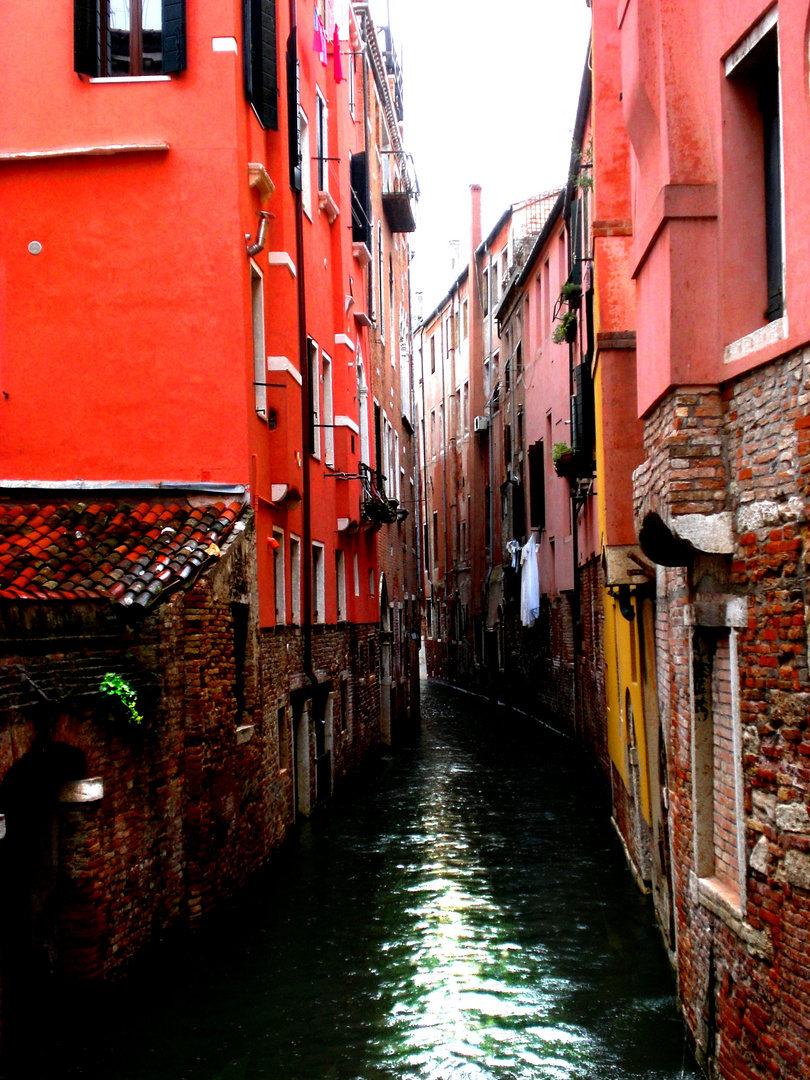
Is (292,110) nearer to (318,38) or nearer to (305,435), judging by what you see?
(318,38)

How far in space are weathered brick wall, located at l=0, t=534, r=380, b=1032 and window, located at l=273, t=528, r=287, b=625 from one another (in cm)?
88

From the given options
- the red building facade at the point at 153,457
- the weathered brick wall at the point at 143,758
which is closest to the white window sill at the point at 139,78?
the red building facade at the point at 153,457

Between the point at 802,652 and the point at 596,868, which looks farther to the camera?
the point at 596,868

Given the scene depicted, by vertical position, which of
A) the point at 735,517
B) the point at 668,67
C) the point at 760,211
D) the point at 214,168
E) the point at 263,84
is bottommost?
the point at 735,517

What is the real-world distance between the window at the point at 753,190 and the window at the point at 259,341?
7367 mm

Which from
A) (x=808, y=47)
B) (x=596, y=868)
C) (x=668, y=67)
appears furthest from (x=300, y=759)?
(x=808, y=47)

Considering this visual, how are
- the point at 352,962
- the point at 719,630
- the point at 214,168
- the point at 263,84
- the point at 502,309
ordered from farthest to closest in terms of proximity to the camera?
the point at 502,309, the point at 263,84, the point at 214,168, the point at 352,962, the point at 719,630

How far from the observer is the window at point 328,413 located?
18.1 meters

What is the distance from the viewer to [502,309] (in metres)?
35.1

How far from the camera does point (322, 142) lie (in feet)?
59.4

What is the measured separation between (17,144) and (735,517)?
28.8 ft

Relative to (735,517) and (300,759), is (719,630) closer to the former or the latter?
(735,517)

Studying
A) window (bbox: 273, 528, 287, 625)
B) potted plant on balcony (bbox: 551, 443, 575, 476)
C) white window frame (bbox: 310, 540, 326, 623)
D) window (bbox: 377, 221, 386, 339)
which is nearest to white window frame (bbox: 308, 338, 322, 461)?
white window frame (bbox: 310, 540, 326, 623)

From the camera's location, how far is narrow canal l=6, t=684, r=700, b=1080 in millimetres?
7656
